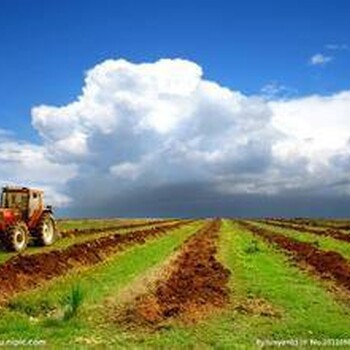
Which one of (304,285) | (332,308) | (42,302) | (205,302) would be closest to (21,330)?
(42,302)

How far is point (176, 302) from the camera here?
18.4 m

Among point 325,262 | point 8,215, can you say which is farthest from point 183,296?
point 8,215

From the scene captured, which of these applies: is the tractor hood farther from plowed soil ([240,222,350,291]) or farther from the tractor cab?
plowed soil ([240,222,350,291])

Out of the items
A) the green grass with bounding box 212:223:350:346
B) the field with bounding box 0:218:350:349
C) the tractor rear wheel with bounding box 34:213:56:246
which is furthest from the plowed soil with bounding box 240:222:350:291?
the tractor rear wheel with bounding box 34:213:56:246

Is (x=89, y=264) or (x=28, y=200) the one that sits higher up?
(x=28, y=200)

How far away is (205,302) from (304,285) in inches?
191

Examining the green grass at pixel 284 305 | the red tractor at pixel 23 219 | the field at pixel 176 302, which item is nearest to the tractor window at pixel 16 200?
the red tractor at pixel 23 219

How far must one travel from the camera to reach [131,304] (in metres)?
18.4

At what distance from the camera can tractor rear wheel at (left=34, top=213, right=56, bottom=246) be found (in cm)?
3934

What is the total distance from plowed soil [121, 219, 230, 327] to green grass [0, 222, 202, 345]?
83cm

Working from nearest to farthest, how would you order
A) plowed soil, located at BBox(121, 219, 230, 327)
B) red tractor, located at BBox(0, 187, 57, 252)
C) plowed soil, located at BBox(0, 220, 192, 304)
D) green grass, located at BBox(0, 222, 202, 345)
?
green grass, located at BBox(0, 222, 202, 345)
plowed soil, located at BBox(121, 219, 230, 327)
plowed soil, located at BBox(0, 220, 192, 304)
red tractor, located at BBox(0, 187, 57, 252)

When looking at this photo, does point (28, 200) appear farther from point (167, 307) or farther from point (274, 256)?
point (167, 307)

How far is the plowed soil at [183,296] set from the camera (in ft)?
54.1

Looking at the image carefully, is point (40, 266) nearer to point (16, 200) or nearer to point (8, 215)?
point (8, 215)
